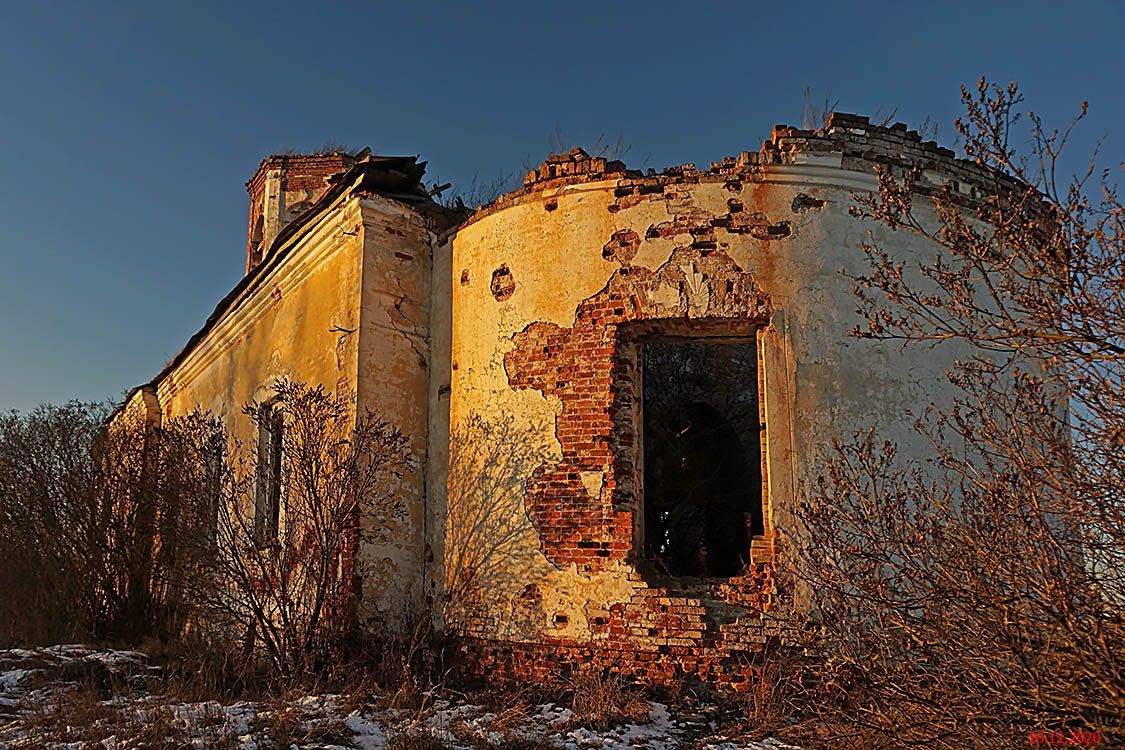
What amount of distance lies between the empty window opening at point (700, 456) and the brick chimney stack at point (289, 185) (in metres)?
9.74

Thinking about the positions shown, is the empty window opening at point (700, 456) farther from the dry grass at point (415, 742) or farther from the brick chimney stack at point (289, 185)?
the brick chimney stack at point (289, 185)

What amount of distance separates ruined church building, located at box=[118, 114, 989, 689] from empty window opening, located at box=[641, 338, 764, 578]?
2377 millimetres

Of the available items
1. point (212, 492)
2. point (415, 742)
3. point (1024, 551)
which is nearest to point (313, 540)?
point (212, 492)

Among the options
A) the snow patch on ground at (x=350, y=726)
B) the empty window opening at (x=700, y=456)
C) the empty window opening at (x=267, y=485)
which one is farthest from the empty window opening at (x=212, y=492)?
the empty window opening at (x=700, y=456)

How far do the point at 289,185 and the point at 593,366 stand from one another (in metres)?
13.3

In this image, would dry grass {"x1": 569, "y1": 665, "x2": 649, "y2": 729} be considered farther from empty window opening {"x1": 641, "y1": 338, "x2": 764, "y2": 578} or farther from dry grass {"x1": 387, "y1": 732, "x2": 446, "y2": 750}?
empty window opening {"x1": 641, "y1": 338, "x2": 764, "y2": 578}

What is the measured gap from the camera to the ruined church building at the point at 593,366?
7.34 meters

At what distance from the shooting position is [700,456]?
36.9ft

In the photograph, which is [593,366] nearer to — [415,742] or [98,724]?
[415,742]

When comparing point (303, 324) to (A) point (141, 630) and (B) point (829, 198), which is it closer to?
(A) point (141, 630)

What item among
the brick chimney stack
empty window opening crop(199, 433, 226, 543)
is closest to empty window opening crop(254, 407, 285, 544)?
empty window opening crop(199, 433, 226, 543)

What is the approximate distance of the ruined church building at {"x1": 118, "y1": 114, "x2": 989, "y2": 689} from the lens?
734 centimetres

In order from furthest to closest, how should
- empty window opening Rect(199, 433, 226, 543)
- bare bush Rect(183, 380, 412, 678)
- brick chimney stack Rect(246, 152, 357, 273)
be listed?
brick chimney stack Rect(246, 152, 357, 273) → empty window opening Rect(199, 433, 226, 543) → bare bush Rect(183, 380, 412, 678)

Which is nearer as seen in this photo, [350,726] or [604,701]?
[350,726]
